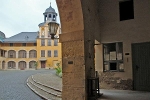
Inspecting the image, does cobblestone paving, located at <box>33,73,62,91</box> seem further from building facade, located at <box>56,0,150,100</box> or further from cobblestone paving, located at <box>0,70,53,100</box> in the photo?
building facade, located at <box>56,0,150,100</box>

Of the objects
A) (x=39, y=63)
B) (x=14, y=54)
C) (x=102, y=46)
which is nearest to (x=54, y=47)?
(x=39, y=63)

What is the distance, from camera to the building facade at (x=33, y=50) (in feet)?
120

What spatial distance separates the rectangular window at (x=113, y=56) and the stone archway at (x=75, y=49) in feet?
8.17

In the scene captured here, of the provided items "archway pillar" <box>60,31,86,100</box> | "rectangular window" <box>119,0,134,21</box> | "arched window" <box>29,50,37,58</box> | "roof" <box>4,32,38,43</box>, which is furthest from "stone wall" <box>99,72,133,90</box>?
"roof" <box>4,32,38,43</box>

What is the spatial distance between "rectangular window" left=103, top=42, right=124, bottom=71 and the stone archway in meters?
2.49

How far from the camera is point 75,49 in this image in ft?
14.5

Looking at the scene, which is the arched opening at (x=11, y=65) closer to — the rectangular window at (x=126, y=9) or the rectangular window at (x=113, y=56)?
the rectangular window at (x=113, y=56)

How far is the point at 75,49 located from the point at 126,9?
3546 millimetres

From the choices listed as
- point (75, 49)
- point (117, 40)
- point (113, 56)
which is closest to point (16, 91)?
point (113, 56)

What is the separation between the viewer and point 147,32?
6.36 m

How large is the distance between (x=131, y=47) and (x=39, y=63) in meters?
31.9

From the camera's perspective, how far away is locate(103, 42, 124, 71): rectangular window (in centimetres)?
→ 683

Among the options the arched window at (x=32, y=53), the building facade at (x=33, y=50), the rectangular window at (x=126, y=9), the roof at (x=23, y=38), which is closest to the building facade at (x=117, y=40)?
the rectangular window at (x=126, y=9)

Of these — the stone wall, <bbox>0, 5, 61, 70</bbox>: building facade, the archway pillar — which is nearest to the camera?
the archway pillar
